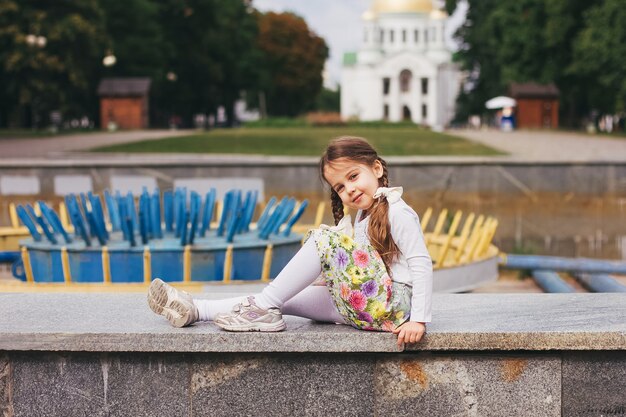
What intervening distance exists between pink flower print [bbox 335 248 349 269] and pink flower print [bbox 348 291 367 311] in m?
0.11

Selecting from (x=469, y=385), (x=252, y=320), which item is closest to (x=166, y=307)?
(x=252, y=320)

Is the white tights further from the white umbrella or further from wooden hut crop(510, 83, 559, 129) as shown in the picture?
the white umbrella

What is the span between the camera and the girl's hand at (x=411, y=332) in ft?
14.3

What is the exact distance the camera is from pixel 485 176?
14648 millimetres

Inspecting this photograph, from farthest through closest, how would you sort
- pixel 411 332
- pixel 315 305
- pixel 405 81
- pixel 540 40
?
pixel 405 81
pixel 540 40
pixel 315 305
pixel 411 332

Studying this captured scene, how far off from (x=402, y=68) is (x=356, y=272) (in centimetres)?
13074

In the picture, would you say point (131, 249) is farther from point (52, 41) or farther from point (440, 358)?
point (52, 41)

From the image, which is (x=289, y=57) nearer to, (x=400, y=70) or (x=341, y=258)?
(x=400, y=70)

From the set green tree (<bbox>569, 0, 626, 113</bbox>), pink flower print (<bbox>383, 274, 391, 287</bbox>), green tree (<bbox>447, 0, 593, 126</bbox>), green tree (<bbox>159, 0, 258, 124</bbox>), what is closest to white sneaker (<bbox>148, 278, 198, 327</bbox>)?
pink flower print (<bbox>383, 274, 391, 287</bbox>)

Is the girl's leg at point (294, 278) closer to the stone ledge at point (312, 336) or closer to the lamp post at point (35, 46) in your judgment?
the stone ledge at point (312, 336)

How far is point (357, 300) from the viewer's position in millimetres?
4527

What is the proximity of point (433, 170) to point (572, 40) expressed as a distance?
30.6 m

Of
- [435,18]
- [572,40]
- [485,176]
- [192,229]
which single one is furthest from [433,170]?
[435,18]

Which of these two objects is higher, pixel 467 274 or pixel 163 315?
pixel 163 315
